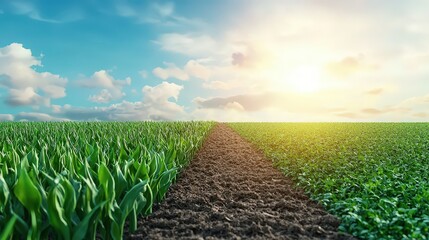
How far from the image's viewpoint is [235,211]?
7.57m

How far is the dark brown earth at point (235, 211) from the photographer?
6220 mm

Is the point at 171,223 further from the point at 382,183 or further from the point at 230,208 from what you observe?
the point at 382,183

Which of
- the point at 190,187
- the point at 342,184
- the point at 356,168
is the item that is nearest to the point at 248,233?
the point at 190,187

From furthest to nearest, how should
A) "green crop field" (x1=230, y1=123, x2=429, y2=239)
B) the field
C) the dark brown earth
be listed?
"green crop field" (x1=230, y1=123, x2=429, y2=239) → the dark brown earth → the field

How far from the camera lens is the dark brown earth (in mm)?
6220

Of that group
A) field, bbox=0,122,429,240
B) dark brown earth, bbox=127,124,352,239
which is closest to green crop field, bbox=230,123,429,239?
field, bbox=0,122,429,240

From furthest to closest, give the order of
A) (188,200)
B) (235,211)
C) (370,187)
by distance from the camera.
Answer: (370,187)
(188,200)
(235,211)

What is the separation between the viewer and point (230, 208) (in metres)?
7.89

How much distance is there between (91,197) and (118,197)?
1.11 metres

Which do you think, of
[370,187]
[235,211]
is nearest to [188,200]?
[235,211]

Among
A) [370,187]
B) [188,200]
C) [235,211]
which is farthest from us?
[370,187]

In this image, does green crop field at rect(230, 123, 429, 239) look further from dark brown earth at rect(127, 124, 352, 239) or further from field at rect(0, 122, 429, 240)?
dark brown earth at rect(127, 124, 352, 239)

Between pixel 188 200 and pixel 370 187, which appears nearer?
pixel 188 200

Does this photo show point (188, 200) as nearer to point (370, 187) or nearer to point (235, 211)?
point (235, 211)
